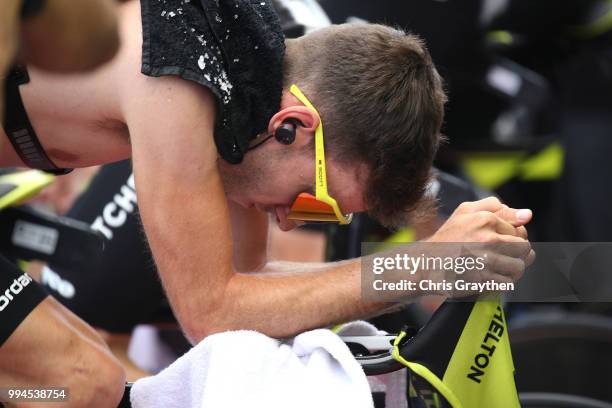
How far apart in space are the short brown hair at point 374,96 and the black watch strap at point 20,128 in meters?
0.51

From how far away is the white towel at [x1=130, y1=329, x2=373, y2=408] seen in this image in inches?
82.1

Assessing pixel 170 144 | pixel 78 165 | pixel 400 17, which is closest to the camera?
pixel 170 144

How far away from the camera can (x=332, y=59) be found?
2.39m

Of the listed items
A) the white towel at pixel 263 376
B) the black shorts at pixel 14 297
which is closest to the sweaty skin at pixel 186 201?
the white towel at pixel 263 376

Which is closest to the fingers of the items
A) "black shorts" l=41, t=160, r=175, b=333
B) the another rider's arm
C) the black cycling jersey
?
the black cycling jersey

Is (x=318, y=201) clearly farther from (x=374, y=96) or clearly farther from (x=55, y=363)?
(x=55, y=363)

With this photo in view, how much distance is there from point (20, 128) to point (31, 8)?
487 mm

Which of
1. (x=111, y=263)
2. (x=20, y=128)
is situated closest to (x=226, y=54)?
(x=20, y=128)

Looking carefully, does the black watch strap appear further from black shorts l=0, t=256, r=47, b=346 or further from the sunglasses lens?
the sunglasses lens

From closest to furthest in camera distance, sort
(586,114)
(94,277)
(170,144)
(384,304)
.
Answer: (170,144) → (384,304) → (94,277) → (586,114)

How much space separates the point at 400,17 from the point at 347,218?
129 centimetres

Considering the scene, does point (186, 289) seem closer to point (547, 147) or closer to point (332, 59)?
point (332, 59)

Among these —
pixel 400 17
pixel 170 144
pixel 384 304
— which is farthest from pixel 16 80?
pixel 400 17

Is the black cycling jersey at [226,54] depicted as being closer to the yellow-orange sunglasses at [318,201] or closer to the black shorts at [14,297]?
the yellow-orange sunglasses at [318,201]
